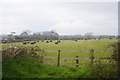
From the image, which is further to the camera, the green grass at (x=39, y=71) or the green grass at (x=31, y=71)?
the green grass at (x=31, y=71)

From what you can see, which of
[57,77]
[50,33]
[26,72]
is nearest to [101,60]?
[57,77]

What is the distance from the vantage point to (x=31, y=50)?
10.8 meters

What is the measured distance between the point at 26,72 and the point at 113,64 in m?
4.59

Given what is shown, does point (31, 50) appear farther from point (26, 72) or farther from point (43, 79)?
point (43, 79)

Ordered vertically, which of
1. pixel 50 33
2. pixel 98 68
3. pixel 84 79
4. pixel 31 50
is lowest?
pixel 84 79

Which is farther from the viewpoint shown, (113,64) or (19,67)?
(19,67)

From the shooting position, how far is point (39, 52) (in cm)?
1179

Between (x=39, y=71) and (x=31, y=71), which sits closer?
(x=31, y=71)

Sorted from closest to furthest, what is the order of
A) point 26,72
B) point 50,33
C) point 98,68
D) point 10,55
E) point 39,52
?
point 98,68 → point 26,72 → point 10,55 → point 39,52 → point 50,33

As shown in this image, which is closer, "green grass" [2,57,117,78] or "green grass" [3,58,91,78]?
"green grass" [2,57,117,78]

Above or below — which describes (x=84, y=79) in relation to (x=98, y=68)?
below

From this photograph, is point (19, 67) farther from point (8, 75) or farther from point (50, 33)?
point (50, 33)

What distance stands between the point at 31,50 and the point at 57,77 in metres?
3.65

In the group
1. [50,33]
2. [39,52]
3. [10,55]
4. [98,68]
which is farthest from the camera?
[50,33]
